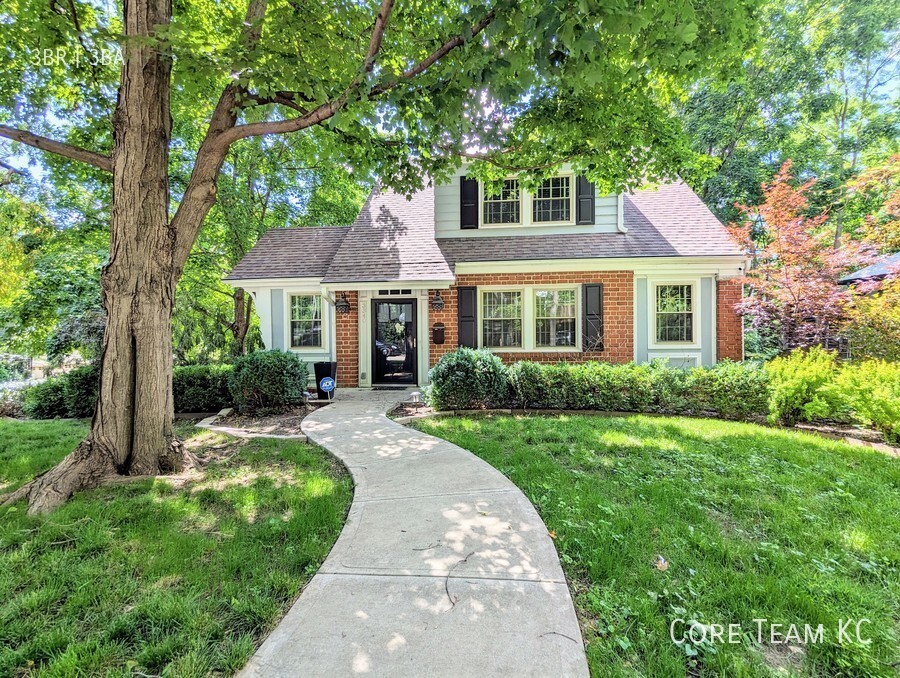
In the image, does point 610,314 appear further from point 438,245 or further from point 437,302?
point 438,245

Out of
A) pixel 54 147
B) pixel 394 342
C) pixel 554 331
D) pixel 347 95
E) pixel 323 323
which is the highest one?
pixel 347 95

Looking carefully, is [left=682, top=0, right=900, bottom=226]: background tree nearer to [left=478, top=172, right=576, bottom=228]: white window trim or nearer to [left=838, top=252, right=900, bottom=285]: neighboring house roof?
[left=838, top=252, right=900, bottom=285]: neighboring house roof

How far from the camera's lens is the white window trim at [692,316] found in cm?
920

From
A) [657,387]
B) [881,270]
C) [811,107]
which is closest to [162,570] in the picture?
[657,387]

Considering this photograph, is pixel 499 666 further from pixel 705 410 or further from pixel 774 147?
pixel 774 147

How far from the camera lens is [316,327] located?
10250 mm

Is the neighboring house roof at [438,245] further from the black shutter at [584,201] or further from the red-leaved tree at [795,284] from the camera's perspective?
the red-leaved tree at [795,284]

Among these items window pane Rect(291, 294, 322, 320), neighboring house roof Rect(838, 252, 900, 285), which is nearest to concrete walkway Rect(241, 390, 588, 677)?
window pane Rect(291, 294, 322, 320)

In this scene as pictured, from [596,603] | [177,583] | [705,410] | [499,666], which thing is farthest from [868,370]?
[177,583]

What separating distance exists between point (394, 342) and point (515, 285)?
345 cm

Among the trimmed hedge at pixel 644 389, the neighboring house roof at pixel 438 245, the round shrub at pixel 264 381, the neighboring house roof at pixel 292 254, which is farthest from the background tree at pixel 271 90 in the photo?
the neighboring house roof at pixel 292 254

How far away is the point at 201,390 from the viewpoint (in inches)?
314

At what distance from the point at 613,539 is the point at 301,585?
2.11 m

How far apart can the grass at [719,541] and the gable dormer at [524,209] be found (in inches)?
246
